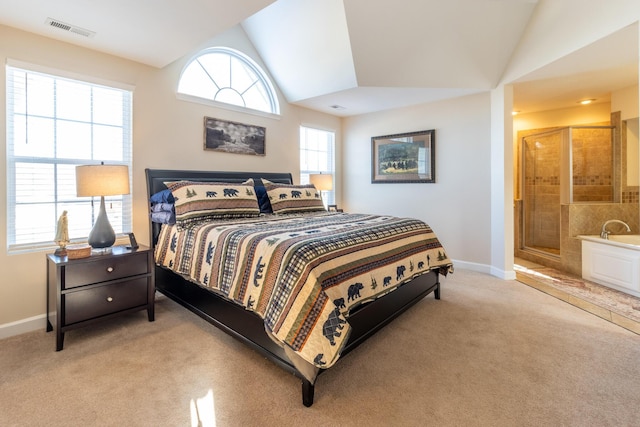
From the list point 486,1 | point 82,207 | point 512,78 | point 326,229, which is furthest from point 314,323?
point 512,78

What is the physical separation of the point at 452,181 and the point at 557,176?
1.68 meters

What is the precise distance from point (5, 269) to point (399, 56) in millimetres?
4162

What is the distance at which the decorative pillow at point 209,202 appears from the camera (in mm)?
2756

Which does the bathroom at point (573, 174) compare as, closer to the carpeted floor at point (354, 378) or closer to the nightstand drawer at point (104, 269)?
the carpeted floor at point (354, 378)

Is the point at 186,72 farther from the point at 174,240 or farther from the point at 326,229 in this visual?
the point at 326,229

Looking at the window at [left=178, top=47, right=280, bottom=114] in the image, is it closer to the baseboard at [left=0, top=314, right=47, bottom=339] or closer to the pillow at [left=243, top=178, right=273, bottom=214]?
the pillow at [left=243, top=178, right=273, bottom=214]

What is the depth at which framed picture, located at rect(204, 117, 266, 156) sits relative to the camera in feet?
12.0

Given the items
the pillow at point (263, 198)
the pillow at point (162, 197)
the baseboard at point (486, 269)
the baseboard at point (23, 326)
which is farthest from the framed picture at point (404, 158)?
the baseboard at point (23, 326)

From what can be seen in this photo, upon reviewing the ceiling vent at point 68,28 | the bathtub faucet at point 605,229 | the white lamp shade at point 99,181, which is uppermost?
the ceiling vent at point 68,28

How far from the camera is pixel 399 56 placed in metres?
3.49

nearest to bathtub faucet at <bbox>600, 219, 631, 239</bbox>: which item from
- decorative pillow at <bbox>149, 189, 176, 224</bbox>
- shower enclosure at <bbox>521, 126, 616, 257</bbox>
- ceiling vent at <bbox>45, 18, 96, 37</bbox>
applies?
shower enclosure at <bbox>521, 126, 616, 257</bbox>

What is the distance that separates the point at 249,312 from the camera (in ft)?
6.35

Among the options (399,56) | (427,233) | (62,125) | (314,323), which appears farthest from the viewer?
(399,56)

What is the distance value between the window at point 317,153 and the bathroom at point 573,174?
2782 millimetres
